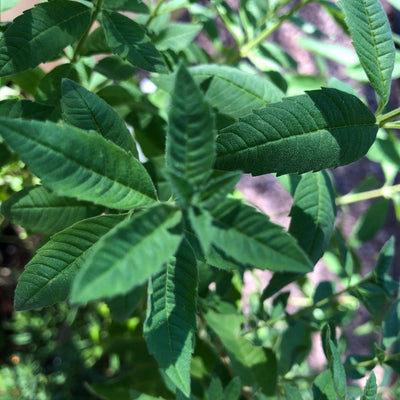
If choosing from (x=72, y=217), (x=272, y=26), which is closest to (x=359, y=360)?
(x=72, y=217)

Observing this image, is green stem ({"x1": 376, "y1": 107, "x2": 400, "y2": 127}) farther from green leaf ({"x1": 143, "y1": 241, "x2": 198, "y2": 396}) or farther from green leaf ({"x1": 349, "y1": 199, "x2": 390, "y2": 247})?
green leaf ({"x1": 349, "y1": 199, "x2": 390, "y2": 247})

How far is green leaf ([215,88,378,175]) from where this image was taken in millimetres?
482

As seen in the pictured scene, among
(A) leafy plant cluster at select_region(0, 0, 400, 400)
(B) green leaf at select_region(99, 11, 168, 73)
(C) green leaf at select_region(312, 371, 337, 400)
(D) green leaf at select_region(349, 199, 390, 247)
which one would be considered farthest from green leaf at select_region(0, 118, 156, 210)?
(D) green leaf at select_region(349, 199, 390, 247)

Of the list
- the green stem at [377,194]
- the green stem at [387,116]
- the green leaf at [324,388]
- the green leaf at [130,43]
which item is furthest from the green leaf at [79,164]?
the green stem at [377,194]

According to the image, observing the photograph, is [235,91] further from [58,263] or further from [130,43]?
[58,263]

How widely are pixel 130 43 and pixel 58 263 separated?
0.93 ft

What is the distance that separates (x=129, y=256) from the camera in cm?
35

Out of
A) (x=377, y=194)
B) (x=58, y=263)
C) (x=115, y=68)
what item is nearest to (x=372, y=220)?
(x=377, y=194)

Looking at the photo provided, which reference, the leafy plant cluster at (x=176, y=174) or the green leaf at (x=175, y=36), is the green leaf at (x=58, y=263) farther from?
the green leaf at (x=175, y=36)

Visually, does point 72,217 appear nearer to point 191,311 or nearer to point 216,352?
point 191,311

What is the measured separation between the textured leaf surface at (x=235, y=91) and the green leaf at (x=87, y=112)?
0.17 m

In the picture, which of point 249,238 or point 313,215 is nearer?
point 249,238

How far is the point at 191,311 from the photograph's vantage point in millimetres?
489

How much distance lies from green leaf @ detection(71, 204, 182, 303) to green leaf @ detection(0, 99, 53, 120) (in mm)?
292
